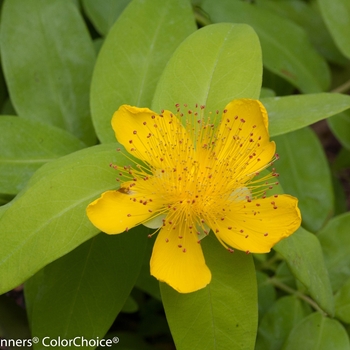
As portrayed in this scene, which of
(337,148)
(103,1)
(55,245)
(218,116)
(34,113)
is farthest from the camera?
(337,148)

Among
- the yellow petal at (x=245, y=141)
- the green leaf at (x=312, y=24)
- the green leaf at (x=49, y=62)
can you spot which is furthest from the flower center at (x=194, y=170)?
the green leaf at (x=312, y=24)

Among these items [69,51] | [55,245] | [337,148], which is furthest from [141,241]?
[337,148]

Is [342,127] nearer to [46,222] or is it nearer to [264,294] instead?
[264,294]

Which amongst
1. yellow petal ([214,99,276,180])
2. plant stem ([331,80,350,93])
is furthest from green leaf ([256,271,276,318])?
plant stem ([331,80,350,93])

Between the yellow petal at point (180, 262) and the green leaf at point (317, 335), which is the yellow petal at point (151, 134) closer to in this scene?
the yellow petal at point (180, 262)

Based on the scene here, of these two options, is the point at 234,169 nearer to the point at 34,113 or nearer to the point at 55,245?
the point at 55,245

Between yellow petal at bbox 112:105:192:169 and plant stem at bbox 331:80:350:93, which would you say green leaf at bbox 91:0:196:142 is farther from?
plant stem at bbox 331:80:350:93
